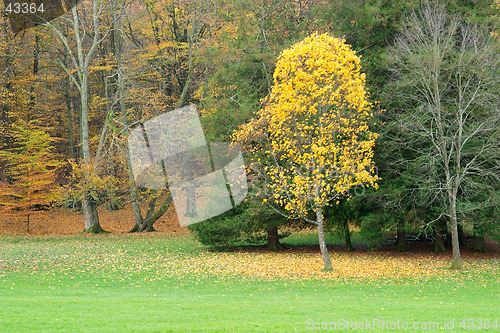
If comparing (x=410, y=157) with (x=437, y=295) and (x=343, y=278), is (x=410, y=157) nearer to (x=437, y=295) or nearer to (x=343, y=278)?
(x=343, y=278)

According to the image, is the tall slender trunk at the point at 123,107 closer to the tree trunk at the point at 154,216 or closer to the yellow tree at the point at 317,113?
the tree trunk at the point at 154,216

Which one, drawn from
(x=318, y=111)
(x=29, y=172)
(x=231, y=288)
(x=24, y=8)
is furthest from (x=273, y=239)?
(x=24, y=8)

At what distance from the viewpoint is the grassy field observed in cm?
754

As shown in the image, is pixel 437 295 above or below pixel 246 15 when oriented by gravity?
below

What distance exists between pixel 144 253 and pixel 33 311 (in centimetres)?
1042

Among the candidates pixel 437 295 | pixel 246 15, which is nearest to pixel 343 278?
pixel 437 295

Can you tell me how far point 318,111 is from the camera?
1427 cm

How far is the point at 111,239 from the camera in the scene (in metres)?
23.5

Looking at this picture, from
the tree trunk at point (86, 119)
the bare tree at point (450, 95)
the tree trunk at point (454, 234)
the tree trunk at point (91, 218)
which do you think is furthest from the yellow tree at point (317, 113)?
the tree trunk at point (91, 218)

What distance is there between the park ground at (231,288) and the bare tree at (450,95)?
295cm

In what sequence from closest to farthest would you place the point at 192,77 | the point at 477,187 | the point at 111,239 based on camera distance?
the point at 477,187 → the point at 111,239 → the point at 192,77

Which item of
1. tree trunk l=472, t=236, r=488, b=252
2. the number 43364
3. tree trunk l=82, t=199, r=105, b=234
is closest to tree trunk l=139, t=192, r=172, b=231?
tree trunk l=82, t=199, r=105, b=234

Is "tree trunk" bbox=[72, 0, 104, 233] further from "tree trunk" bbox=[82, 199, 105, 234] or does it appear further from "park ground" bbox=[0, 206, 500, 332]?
"park ground" bbox=[0, 206, 500, 332]

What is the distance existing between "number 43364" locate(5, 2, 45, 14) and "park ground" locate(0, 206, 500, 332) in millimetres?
10960
